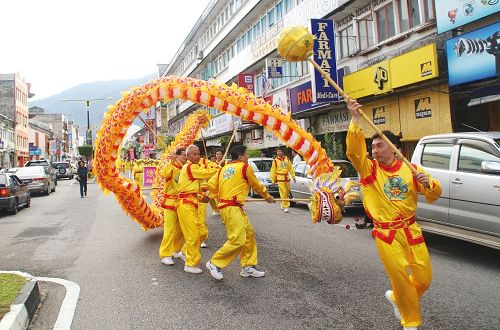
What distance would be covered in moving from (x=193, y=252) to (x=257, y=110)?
2310mm

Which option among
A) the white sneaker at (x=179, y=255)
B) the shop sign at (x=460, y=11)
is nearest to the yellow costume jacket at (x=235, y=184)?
the white sneaker at (x=179, y=255)

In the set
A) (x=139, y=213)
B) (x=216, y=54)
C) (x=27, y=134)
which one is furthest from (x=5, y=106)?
(x=139, y=213)

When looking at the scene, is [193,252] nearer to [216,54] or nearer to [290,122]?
[290,122]

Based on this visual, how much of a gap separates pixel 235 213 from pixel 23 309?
106 inches

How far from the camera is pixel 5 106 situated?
5584 centimetres

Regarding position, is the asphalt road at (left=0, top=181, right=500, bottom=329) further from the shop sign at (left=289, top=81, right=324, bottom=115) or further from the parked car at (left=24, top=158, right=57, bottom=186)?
the parked car at (left=24, top=158, right=57, bottom=186)

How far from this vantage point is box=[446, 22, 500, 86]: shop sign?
34.6ft

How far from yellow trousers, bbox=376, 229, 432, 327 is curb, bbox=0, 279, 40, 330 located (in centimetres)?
343

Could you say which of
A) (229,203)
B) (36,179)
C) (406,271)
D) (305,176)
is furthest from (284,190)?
(36,179)

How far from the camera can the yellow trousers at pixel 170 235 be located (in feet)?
23.3

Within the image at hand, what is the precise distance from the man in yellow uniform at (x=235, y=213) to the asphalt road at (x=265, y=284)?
0.78 feet

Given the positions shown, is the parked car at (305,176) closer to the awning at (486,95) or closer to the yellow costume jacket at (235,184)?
the awning at (486,95)

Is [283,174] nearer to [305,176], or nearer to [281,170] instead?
[281,170]

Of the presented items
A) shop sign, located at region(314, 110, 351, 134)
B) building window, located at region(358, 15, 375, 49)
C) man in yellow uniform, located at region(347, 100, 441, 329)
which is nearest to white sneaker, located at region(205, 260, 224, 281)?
man in yellow uniform, located at region(347, 100, 441, 329)
